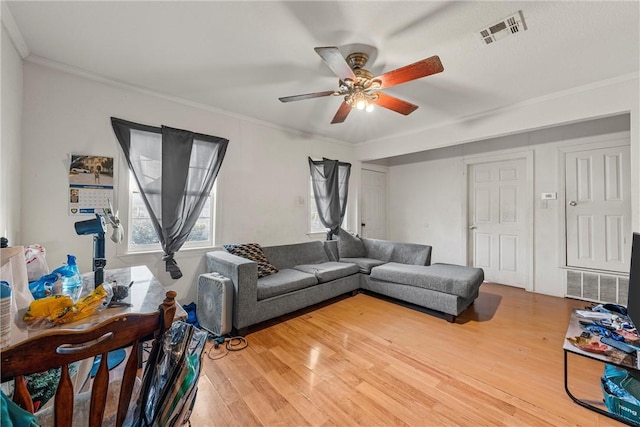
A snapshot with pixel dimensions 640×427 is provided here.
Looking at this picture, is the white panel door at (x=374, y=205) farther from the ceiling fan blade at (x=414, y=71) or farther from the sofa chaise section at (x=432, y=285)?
the ceiling fan blade at (x=414, y=71)

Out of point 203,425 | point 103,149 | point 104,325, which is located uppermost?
point 103,149

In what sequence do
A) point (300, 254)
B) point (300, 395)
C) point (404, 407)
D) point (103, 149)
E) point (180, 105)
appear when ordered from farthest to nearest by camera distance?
point (300, 254), point (180, 105), point (103, 149), point (300, 395), point (404, 407)

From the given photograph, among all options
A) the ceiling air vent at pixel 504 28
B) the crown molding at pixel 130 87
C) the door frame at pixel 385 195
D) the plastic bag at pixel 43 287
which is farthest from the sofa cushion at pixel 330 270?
the ceiling air vent at pixel 504 28

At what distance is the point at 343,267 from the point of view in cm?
361

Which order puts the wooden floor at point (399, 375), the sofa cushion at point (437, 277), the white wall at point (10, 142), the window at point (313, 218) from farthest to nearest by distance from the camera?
the window at point (313, 218), the sofa cushion at point (437, 277), the white wall at point (10, 142), the wooden floor at point (399, 375)

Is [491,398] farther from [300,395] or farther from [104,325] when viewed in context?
[104,325]

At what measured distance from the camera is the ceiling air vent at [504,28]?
1780mm

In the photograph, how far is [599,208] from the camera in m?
3.44

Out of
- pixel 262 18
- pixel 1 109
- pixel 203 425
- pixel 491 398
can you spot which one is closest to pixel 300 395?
pixel 203 425

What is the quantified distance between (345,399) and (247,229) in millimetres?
2530

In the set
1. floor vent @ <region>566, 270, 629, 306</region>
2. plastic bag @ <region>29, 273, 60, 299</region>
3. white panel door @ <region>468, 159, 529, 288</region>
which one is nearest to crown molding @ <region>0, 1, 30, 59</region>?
plastic bag @ <region>29, 273, 60, 299</region>

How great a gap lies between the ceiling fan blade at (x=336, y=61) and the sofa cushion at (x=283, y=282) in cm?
213

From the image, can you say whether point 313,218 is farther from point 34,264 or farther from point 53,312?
A: point 53,312

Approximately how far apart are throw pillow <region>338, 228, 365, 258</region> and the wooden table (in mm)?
2837
